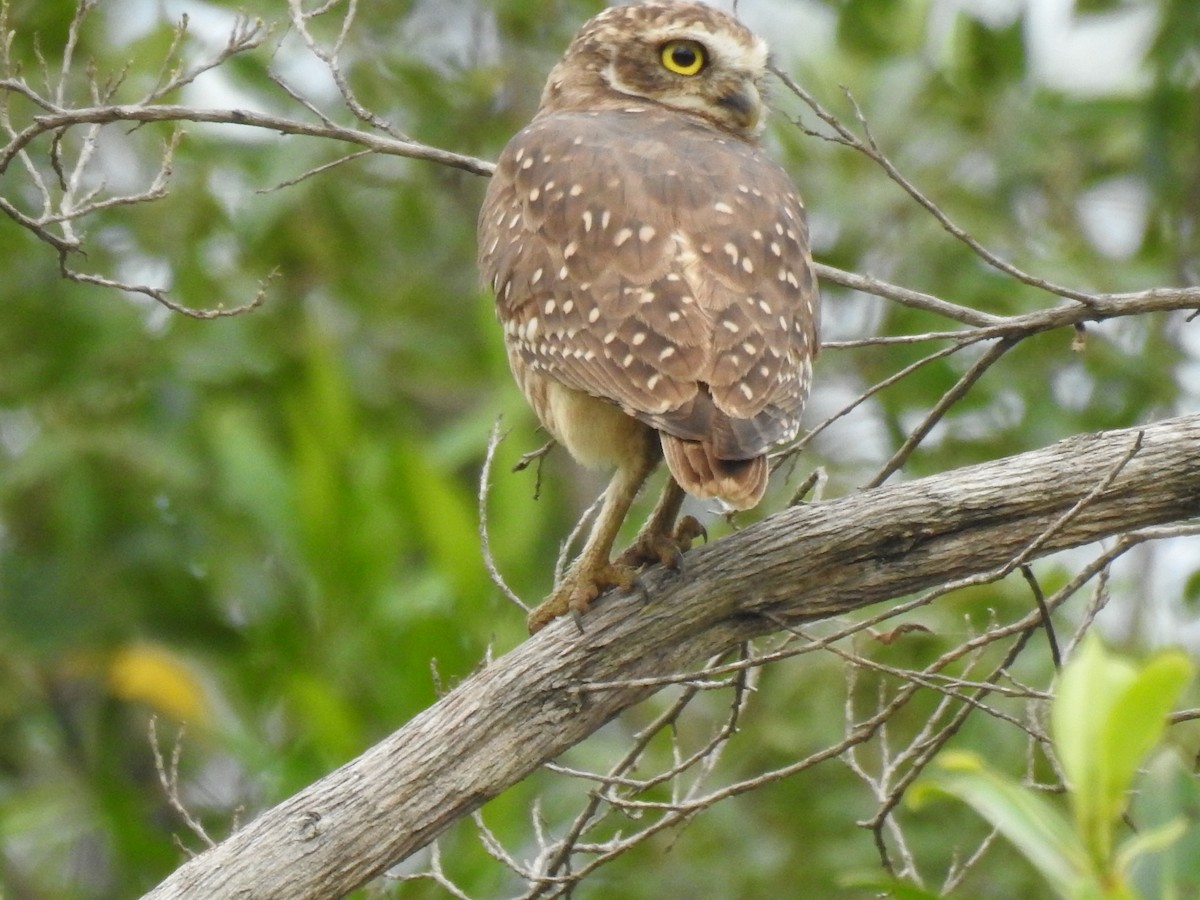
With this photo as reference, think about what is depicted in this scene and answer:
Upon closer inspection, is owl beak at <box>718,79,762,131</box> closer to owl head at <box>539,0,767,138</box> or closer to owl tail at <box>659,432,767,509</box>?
owl head at <box>539,0,767,138</box>

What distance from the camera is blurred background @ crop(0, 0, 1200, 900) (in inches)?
219

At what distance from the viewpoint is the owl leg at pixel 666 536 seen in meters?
3.52

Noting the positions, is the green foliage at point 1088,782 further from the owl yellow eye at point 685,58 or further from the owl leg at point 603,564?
the owl yellow eye at point 685,58

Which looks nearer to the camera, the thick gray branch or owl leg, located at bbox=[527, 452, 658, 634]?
the thick gray branch

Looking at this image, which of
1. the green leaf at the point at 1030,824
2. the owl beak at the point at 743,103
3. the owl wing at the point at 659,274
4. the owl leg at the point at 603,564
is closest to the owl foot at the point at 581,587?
the owl leg at the point at 603,564

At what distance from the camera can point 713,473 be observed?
10.3ft

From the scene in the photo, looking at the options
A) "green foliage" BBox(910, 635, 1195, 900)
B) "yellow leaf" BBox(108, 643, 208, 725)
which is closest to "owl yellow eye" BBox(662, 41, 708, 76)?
"yellow leaf" BBox(108, 643, 208, 725)

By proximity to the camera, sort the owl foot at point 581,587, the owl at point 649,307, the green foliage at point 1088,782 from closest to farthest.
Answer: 1. the green foliage at point 1088,782
2. the owl at point 649,307
3. the owl foot at point 581,587

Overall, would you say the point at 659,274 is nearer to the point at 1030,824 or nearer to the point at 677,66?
the point at 677,66

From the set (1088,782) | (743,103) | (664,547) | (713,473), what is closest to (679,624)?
(664,547)

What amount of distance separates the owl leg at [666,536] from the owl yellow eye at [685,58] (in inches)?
57.5

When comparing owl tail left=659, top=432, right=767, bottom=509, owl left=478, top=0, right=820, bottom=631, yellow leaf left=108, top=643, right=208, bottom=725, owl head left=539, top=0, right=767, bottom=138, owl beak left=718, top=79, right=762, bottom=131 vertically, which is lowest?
A: yellow leaf left=108, top=643, right=208, bottom=725

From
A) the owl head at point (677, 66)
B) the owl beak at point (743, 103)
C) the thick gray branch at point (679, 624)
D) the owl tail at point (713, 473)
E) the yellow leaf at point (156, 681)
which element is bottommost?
the yellow leaf at point (156, 681)

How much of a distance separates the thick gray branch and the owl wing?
28 centimetres
